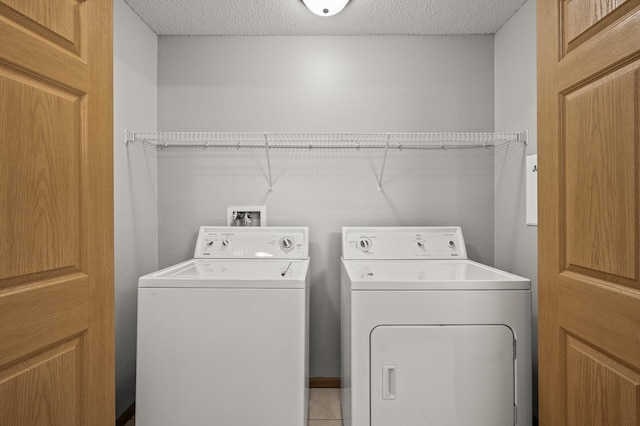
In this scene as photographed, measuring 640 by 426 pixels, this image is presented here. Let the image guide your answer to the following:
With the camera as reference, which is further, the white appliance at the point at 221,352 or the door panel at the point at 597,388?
the white appliance at the point at 221,352

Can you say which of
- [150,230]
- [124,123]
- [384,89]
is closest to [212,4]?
[124,123]

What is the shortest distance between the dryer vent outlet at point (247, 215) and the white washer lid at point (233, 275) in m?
0.32

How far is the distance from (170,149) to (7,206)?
5.22 feet

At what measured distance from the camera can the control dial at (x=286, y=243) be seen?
2.13 m

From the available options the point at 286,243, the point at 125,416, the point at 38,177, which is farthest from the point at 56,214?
the point at 125,416

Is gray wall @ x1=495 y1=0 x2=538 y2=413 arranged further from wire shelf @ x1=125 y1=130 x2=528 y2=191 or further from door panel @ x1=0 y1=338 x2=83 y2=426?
door panel @ x1=0 y1=338 x2=83 y2=426

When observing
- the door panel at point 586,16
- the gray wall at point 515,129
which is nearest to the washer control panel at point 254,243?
the gray wall at point 515,129

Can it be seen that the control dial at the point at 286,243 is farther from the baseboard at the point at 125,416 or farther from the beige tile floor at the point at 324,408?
the baseboard at the point at 125,416

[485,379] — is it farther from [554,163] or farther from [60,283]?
[60,283]

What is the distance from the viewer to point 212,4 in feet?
6.44

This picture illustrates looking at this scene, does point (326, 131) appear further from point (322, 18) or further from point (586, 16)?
point (586, 16)

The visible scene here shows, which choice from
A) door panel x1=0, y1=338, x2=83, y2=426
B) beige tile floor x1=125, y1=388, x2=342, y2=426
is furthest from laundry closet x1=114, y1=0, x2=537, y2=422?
door panel x1=0, y1=338, x2=83, y2=426

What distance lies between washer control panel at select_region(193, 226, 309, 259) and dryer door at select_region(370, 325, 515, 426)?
2.94 feet

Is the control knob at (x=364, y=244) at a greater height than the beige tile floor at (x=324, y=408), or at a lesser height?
greater
